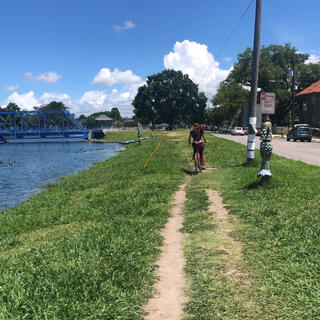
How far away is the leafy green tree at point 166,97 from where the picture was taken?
9438cm

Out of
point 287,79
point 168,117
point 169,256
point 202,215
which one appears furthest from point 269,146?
point 168,117

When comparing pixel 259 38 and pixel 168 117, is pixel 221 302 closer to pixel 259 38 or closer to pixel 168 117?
pixel 259 38

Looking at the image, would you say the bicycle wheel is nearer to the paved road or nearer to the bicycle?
the bicycle

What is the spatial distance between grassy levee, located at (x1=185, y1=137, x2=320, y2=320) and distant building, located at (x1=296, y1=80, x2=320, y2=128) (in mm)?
51213

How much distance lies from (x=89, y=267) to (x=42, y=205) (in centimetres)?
637

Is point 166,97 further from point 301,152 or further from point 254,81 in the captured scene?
point 254,81

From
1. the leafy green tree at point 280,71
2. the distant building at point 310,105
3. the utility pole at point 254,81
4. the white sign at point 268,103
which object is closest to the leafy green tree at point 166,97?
the leafy green tree at point 280,71

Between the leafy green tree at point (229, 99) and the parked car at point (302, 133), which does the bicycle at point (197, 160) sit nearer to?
the parked car at point (302, 133)

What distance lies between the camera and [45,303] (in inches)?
134

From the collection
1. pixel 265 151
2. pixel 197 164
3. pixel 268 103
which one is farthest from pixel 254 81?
pixel 265 151

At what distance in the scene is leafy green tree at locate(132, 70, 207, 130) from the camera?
94375mm

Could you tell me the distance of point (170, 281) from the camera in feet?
13.3

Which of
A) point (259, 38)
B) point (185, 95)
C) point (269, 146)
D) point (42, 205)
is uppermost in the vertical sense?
point (185, 95)

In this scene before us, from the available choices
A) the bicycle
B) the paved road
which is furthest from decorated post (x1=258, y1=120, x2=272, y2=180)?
the paved road
